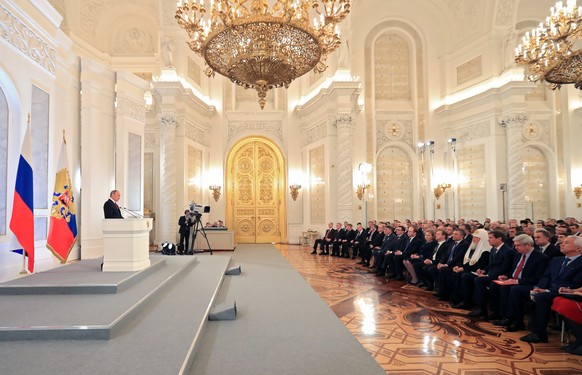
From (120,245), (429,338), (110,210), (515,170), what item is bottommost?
(429,338)

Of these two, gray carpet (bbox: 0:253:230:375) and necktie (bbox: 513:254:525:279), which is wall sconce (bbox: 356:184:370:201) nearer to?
necktie (bbox: 513:254:525:279)

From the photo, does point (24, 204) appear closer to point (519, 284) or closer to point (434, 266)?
point (434, 266)

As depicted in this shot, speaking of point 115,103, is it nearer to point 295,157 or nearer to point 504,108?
point 295,157

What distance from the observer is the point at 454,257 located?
19.6ft

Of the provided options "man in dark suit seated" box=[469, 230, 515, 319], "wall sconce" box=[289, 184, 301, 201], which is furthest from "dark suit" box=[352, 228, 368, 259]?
"man in dark suit seated" box=[469, 230, 515, 319]

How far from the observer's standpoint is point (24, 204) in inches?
203

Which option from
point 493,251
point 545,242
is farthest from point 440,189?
point 545,242

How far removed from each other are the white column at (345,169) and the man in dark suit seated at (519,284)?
774 cm

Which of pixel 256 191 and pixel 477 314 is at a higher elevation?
pixel 256 191

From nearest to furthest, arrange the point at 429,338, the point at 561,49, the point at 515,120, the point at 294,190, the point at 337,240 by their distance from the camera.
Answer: the point at 429,338 < the point at 561,49 < the point at 337,240 < the point at 515,120 < the point at 294,190

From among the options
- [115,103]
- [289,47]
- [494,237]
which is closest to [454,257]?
[494,237]

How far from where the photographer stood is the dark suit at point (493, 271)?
491cm

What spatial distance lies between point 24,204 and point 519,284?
6.53 metres

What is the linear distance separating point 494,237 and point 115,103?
8.44m
